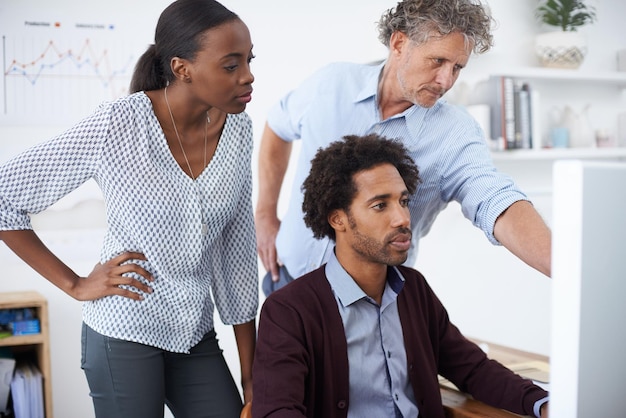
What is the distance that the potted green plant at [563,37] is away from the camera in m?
4.04

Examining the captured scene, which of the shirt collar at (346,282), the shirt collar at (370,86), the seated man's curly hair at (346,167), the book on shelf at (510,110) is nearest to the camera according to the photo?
the shirt collar at (346,282)

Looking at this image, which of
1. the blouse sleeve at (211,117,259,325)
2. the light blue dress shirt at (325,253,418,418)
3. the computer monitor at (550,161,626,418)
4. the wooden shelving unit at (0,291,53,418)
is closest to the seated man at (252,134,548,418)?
the light blue dress shirt at (325,253,418,418)

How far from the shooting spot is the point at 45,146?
4.84 feet

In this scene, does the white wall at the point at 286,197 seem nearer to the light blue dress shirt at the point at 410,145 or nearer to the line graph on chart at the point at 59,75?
the line graph on chart at the point at 59,75

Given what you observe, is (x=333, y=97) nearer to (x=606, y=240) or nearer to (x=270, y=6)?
(x=606, y=240)

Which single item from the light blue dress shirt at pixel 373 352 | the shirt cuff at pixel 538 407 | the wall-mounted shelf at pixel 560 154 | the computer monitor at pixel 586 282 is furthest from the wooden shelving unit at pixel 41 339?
the computer monitor at pixel 586 282

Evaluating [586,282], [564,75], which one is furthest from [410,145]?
[564,75]

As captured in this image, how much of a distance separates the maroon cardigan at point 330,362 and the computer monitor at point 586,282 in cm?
76

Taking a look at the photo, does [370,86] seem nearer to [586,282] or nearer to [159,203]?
[159,203]

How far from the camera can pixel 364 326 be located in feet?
5.58

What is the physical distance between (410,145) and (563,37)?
2.50 metres

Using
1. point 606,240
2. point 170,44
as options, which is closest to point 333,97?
point 170,44

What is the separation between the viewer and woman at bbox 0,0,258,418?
4.89 ft

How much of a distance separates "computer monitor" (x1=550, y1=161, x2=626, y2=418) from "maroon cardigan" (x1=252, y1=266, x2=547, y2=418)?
2.48ft
